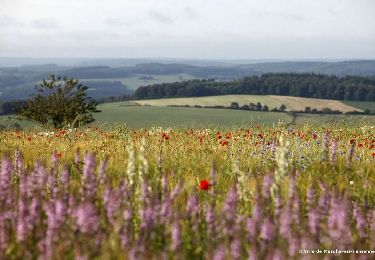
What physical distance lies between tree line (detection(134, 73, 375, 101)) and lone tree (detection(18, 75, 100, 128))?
375 ft

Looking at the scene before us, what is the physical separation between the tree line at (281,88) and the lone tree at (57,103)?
4497 inches

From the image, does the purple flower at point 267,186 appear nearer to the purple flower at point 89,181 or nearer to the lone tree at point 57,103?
the purple flower at point 89,181

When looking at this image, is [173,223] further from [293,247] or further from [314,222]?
[314,222]

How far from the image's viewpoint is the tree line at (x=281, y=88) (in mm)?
143875

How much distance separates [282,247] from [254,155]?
181 inches

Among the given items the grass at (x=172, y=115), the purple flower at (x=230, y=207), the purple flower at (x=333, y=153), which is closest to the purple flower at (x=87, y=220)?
the purple flower at (x=230, y=207)

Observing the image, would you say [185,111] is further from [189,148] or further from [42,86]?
[189,148]

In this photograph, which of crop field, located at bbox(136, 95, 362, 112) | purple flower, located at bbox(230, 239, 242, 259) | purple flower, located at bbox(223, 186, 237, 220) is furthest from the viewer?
crop field, located at bbox(136, 95, 362, 112)

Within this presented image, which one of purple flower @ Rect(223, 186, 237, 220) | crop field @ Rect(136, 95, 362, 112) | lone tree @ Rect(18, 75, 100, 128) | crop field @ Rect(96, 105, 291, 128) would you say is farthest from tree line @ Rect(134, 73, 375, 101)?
purple flower @ Rect(223, 186, 237, 220)

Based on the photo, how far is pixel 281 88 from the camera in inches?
6196

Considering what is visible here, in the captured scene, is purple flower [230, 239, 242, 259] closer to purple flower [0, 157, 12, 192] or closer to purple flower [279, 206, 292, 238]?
purple flower [279, 206, 292, 238]

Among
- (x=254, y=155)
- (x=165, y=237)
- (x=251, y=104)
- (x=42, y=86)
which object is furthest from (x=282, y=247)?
(x=251, y=104)

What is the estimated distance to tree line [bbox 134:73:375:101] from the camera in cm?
14388

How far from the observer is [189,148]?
8938 mm
